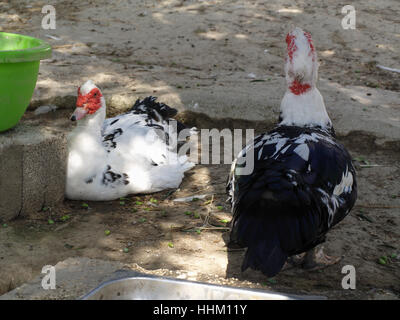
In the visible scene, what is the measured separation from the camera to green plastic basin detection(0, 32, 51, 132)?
11.3 feet

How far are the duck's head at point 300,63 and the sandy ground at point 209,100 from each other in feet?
3.58

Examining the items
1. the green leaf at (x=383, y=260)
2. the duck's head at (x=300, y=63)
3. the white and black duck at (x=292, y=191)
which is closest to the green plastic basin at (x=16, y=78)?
the white and black duck at (x=292, y=191)

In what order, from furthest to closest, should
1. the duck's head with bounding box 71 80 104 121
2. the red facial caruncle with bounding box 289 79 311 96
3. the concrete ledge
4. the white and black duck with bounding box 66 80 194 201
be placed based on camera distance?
the duck's head with bounding box 71 80 104 121 < the white and black duck with bounding box 66 80 194 201 < the concrete ledge < the red facial caruncle with bounding box 289 79 311 96

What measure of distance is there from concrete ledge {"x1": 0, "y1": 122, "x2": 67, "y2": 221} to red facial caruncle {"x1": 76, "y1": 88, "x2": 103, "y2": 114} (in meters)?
0.37

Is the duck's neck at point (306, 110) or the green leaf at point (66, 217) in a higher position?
the duck's neck at point (306, 110)

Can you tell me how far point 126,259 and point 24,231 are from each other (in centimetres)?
78

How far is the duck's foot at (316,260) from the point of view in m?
3.38

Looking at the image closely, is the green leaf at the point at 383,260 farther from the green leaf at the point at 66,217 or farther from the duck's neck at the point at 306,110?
the green leaf at the point at 66,217

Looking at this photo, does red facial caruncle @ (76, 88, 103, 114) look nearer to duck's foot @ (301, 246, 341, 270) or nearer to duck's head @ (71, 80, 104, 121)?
duck's head @ (71, 80, 104, 121)

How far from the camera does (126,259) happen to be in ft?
11.4

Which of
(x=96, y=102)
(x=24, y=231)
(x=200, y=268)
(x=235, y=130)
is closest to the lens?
(x=200, y=268)

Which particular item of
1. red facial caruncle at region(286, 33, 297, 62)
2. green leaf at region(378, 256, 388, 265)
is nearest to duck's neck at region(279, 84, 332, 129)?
red facial caruncle at region(286, 33, 297, 62)

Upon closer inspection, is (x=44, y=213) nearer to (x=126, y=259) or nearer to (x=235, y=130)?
(x=126, y=259)

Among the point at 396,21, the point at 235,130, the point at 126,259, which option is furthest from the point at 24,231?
the point at 396,21
